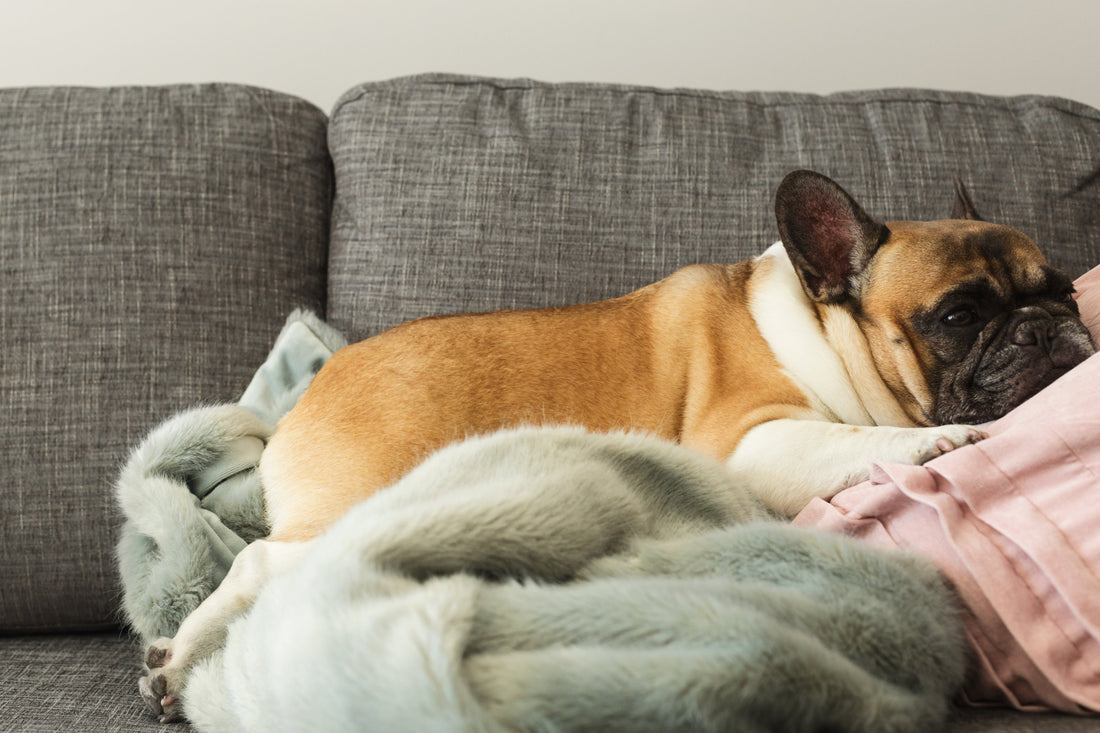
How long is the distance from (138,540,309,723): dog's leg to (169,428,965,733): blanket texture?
0.35ft

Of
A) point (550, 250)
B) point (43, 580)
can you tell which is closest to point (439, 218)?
point (550, 250)

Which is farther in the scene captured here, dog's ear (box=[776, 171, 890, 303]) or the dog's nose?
dog's ear (box=[776, 171, 890, 303])

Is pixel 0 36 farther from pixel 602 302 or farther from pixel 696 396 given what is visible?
pixel 696 396

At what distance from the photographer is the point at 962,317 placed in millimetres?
1325

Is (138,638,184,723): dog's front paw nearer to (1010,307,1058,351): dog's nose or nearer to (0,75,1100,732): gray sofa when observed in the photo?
(0,75,1100,732): gray sofa

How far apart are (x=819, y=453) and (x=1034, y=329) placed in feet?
1.18

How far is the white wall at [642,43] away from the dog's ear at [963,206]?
2.43 feet

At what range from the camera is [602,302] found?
1.53 m

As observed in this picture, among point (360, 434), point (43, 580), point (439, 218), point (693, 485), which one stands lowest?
point (43, 580)

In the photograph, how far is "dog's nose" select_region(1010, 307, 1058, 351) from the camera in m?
1.23

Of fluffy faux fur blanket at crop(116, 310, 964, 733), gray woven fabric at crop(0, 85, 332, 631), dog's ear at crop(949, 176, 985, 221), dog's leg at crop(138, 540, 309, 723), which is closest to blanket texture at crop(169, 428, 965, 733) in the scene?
fluffy faux fur blanket at crop(116, 310, 964, 733)

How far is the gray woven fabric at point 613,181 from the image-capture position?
5.29 ft

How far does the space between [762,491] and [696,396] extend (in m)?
0.24

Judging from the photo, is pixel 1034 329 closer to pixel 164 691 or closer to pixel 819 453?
pixel 819 453
